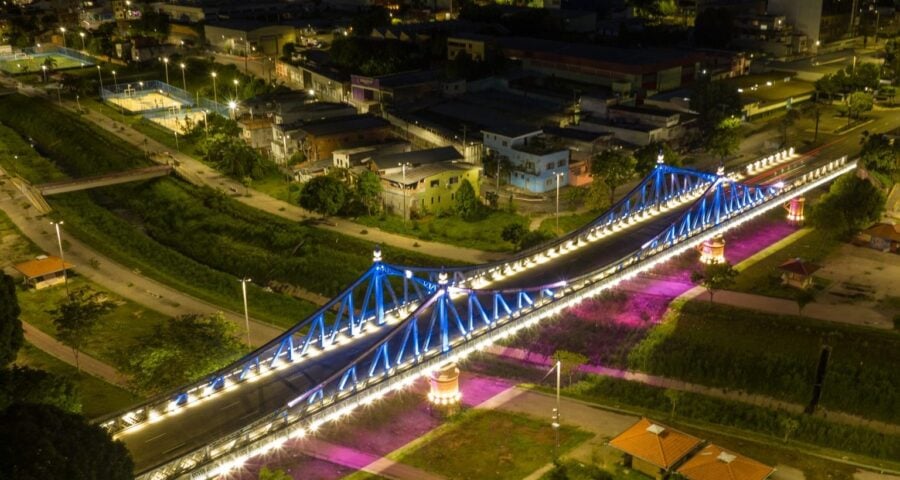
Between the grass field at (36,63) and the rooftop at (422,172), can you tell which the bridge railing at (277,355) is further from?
the grass field at (36,63)

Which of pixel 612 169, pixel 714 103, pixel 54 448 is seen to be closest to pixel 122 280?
pixel 54 448

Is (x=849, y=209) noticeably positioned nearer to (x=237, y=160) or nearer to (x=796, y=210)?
(x=796, y=210)

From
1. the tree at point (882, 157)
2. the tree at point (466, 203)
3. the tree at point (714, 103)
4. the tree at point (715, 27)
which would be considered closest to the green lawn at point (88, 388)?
the tree at point (466, 203)

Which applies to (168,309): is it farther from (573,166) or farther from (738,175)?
(738,175)

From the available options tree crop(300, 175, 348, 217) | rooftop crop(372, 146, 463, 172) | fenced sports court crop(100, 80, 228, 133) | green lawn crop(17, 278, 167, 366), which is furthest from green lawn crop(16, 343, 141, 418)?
fenced sports court crop(100, 80, 228, 133)

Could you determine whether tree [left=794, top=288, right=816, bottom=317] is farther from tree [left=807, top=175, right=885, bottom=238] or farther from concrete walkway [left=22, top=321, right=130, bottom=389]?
concrete walkway [left=22, top=321, right=130, bottom=389]

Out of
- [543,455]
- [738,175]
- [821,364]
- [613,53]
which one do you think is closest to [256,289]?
[543,455]

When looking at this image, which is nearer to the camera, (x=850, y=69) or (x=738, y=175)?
(x=738, y=175)
